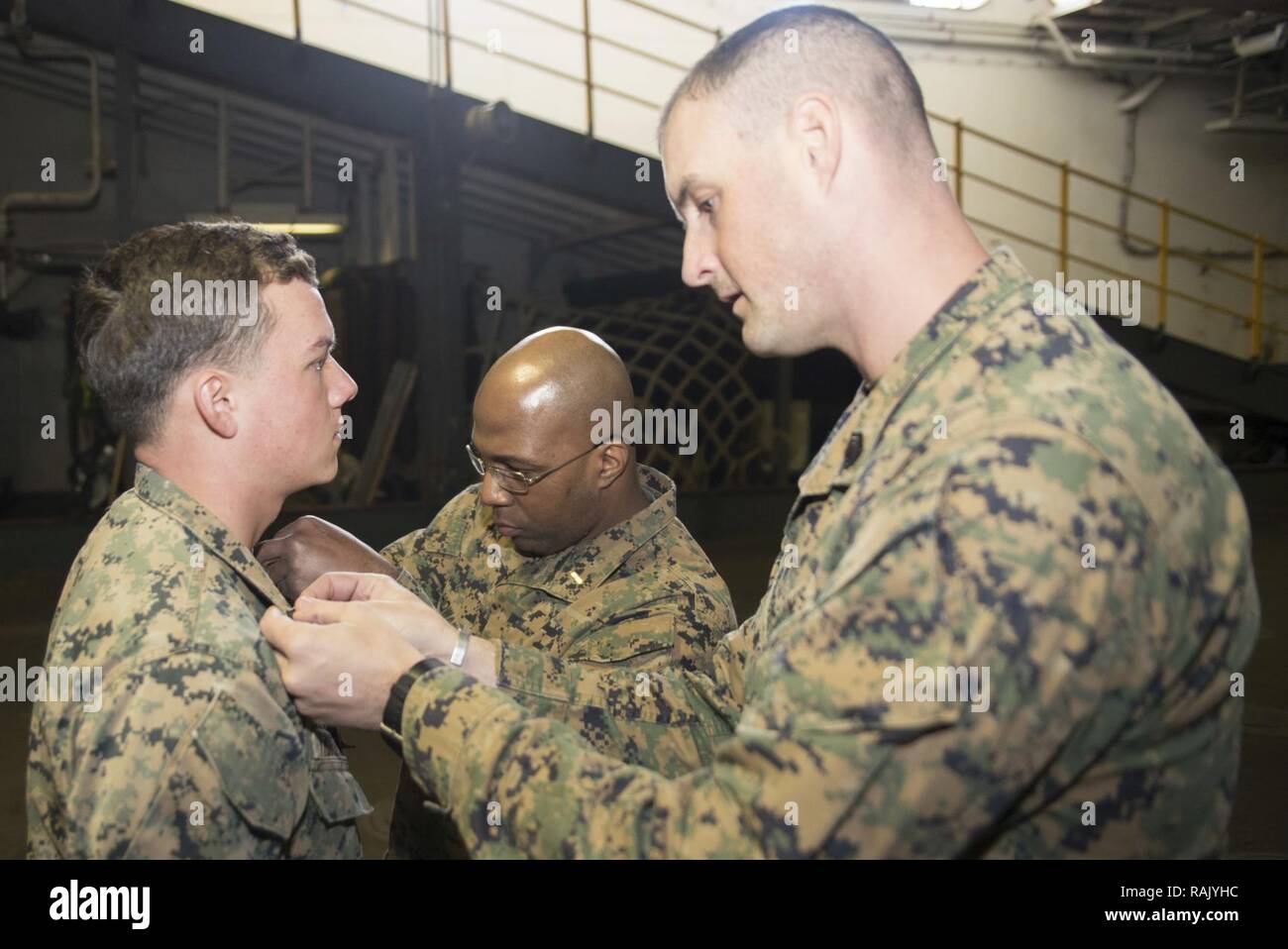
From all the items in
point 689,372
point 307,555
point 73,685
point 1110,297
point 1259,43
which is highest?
point 1259,43

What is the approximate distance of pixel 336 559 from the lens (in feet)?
6.98

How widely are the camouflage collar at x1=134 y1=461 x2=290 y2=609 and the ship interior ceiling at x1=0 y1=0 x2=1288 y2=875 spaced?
10.4ft

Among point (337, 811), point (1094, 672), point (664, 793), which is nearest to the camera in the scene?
point (1094, 672)

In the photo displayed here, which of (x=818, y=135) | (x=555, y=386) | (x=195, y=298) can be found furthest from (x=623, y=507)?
(x=818, y=135)

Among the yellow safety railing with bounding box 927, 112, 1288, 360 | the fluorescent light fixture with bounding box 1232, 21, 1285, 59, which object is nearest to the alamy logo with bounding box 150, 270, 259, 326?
the yellow safety railing with bounding box 927, 112, 1288, 360

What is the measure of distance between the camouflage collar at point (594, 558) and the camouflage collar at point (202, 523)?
920 mm

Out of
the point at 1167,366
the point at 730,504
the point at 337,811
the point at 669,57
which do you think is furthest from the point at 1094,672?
the point at 669,57

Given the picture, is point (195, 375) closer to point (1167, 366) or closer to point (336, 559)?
point (336, 559)

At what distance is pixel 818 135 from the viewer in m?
1.34

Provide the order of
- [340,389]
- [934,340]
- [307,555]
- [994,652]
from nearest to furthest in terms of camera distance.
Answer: [994,652]
[934,340]
[340,389]
[307,555]

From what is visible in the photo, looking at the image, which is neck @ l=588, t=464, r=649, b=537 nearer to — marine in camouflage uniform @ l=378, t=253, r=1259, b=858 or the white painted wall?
marine in camouflage uniform @ l=378, t=253, r=1259, b=858

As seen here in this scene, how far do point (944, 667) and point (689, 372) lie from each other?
7.93 metres

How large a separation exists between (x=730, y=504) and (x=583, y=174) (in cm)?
305

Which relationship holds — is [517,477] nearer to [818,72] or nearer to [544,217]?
[818,72]
